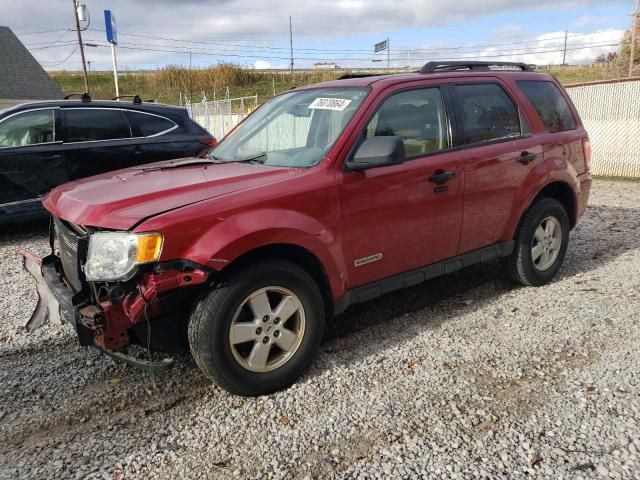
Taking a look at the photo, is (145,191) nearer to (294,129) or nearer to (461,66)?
(294,129)

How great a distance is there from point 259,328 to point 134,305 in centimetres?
71

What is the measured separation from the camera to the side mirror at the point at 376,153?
128 inches

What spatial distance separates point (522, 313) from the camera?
429cm

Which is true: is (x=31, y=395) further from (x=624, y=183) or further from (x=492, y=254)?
(x=624, y=183)

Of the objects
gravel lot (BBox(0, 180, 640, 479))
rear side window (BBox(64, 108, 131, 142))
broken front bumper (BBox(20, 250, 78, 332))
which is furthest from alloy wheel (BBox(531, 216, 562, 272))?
rear side window (BBox(64, 108, 131, 142))

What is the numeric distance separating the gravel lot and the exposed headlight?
2.89 feet

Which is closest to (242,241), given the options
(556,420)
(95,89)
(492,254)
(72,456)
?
(72,456)

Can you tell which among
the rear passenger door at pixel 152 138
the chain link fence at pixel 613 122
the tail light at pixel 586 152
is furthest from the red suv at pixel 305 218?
the chain link fence at pixel 613 122

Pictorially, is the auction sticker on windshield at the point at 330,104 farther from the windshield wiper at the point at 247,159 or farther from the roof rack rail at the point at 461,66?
the roof rack rail at the point at 461,66

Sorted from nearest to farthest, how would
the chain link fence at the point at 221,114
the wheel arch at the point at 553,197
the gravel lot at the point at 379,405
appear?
1. the gravel lot at the point at 379,405
2. the wheel arch at the point at 553,197
3. the chain link fence at the point at 221,114

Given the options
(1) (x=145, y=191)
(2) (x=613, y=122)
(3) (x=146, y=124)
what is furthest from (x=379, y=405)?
(2) (x=613, y=122)

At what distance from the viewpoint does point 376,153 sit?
327 cm

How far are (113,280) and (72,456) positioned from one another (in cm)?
91

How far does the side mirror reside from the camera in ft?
10.7
